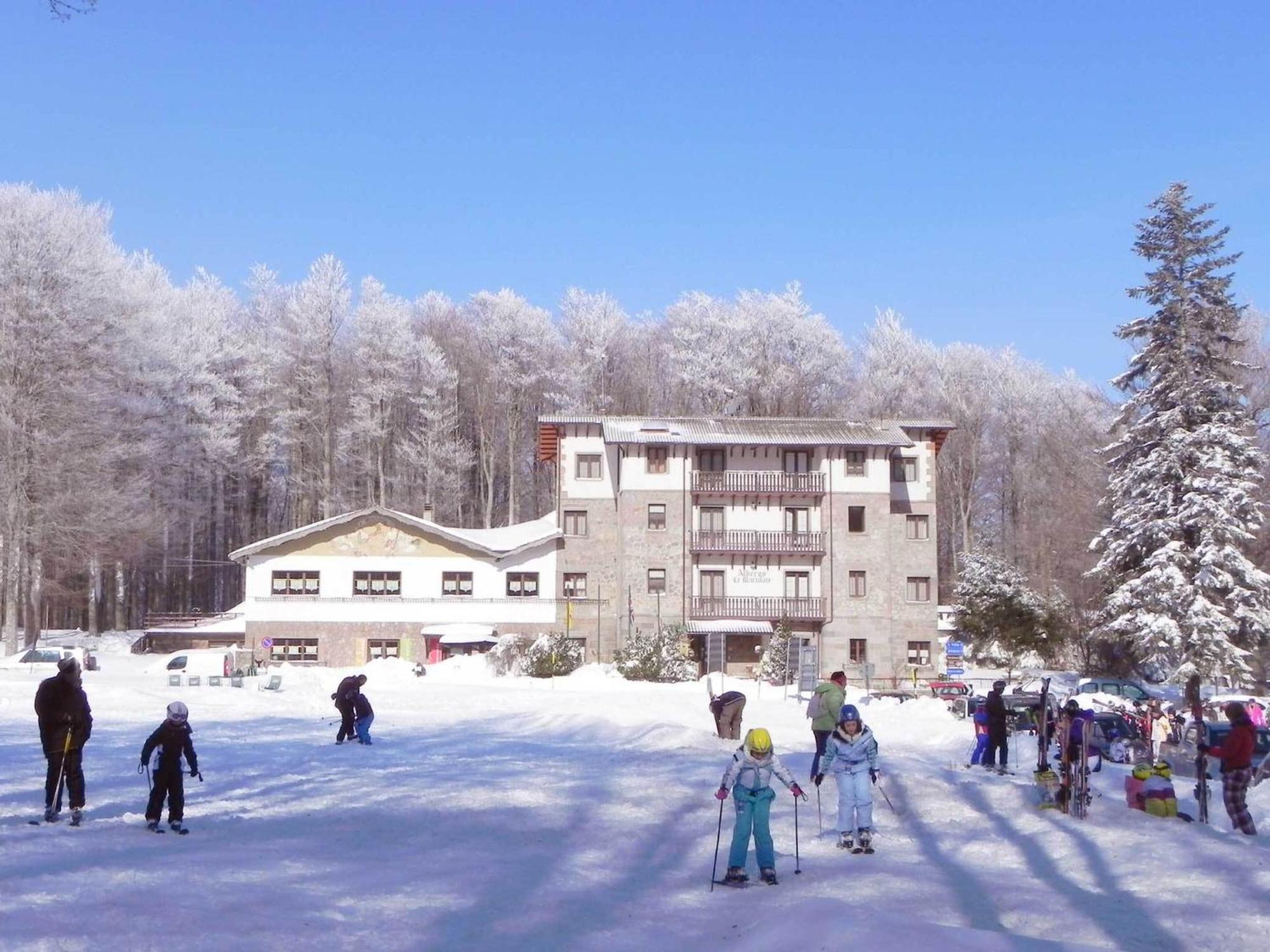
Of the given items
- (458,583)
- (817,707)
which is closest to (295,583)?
(458,583)

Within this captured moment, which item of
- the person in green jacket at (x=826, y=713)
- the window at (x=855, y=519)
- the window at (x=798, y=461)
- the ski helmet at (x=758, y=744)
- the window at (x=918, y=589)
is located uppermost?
the window at (x=798, y=461)

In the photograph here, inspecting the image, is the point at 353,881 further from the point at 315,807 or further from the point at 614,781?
the point at 614,781

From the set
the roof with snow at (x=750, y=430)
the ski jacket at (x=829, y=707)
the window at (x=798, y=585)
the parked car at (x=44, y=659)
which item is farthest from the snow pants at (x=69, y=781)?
the window at (x=798, y=585)

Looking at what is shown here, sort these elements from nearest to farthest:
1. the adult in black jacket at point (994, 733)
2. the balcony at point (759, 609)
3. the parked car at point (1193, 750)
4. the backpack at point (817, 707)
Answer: the backpack at point (817, 707) → the adult in black jacket at point (994, 733) → the parked car at point (1193, 750) → the balcony at point (759, 609)

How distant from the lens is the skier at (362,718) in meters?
21.8

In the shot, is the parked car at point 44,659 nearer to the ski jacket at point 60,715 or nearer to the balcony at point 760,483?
the balcony at point 760,483

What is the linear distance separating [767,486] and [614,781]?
35.3 m

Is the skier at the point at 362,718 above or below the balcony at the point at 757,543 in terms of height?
below

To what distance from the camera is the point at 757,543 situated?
171 feet

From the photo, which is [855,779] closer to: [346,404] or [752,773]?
[752,773]

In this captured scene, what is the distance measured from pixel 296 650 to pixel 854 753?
4297 cm

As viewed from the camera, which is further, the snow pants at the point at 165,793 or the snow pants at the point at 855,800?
the snow pants at the point at 855,800

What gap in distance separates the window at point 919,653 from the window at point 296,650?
24153 millimetres

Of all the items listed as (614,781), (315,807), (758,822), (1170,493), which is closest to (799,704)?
(1170,493)
